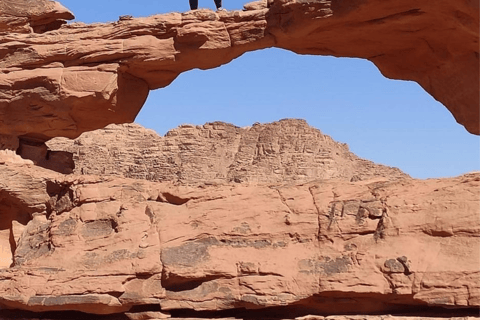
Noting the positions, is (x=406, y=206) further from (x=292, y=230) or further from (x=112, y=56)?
(x=112, y=56)

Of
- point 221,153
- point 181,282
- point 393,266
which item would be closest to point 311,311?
point 393,266

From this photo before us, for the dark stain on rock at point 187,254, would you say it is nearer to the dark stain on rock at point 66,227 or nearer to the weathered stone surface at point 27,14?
the dark stain on rock at point 66,227

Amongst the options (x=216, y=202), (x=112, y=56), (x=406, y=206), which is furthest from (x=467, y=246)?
(x=112, y=56)

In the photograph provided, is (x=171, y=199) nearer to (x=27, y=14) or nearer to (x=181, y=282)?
(x=181, y=282)

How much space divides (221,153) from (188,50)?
24.9 m

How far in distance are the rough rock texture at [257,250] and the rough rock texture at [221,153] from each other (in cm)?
2495

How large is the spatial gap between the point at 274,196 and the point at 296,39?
3.84 m

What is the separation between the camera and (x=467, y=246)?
6.59 metres

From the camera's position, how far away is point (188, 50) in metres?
11.0

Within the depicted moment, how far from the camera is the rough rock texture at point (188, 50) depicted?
10.3 m

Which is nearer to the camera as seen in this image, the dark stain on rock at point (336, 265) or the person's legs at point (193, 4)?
the dark stain on rock at point (336, 265)

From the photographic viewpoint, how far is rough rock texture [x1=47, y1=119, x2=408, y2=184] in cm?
3412

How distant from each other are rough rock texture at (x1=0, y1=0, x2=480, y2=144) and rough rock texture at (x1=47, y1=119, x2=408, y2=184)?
69.5ft

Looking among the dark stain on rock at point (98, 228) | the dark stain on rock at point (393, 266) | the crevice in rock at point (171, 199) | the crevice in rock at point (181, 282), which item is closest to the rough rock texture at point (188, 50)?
the crevice in rock at point (171, 199)
